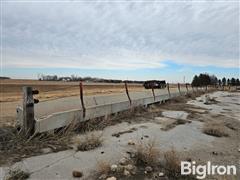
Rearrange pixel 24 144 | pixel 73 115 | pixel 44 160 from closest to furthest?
pixel 44 160 → pixel 24 144 → pixel 73 115

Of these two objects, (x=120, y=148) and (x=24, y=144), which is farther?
(x=120, y=148)

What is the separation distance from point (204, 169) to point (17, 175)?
127 inches

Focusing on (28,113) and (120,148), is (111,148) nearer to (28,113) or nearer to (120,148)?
(120,148)

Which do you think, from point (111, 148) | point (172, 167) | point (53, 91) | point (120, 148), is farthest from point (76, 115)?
point (53, 91)

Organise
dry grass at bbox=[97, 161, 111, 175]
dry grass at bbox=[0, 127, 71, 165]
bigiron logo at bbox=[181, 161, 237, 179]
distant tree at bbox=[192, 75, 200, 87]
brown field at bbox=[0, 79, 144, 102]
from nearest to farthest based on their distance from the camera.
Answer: dry grass at bbox=[97, 161, 111, 175] → bigiron logo at bbox=[181, 161, 237, 179] → dry grass at bbox=[0, 127, 71, 165] → brown field at bbox=[0, 79, 144, 102] → distant tree at bbox=[192, 75, 200, 87]

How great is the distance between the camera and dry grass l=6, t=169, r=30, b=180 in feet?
13.9

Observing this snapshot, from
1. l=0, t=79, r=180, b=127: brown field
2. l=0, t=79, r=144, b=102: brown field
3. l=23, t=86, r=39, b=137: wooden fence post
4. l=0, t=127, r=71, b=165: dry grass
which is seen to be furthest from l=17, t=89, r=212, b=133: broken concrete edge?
l=0, t=79, r=144, b=102: brown field

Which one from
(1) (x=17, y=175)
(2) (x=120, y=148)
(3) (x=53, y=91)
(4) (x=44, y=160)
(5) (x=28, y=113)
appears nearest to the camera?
(1) (x=17, y=175)

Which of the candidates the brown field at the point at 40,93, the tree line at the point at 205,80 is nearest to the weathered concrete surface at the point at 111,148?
the brown field at the point at 40,93

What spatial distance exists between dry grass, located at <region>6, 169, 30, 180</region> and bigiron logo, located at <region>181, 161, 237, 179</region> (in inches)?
103

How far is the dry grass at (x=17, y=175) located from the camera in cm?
424

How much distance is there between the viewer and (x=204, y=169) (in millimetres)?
4797

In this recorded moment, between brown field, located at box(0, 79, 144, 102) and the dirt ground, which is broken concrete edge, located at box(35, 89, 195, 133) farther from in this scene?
brown field, located at box(0, 79, 144, 102)

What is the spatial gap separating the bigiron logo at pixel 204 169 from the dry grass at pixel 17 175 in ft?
8.59
